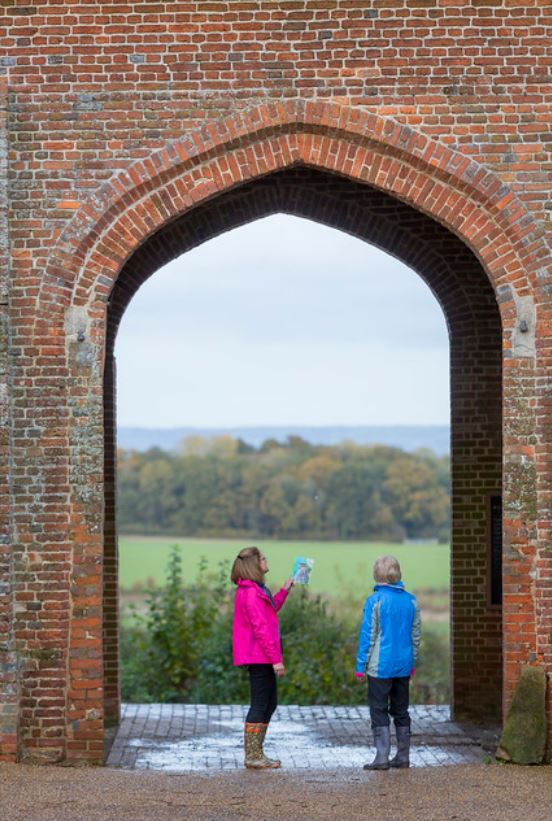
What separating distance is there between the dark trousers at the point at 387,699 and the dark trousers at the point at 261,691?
0.70 metres

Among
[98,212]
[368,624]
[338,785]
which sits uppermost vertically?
[98,212]

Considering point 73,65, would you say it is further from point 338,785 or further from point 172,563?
point 172,563

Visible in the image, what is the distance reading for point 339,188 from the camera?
43.1 ft

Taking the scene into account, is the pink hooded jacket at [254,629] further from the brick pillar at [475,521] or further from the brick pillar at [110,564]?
the brick pillar at [475,521]

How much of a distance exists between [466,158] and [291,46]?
1559 millimetres

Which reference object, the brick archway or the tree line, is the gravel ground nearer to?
the brick archway

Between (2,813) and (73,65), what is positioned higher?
(73,65)

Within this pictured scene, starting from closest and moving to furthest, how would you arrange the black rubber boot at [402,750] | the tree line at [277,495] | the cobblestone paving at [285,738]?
the black rubber boot at [402,750], the cobblestone paving at [285,738], the tree line at [277,495]

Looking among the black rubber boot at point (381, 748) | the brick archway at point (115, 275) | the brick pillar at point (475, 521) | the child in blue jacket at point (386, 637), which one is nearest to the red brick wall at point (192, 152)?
the brick archway at point (115, 275)

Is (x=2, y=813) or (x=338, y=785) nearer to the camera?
(x=2, y=813)

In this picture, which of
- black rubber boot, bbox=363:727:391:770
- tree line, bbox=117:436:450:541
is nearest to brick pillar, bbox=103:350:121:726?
black rubber boot, bbox=363:727:391:770

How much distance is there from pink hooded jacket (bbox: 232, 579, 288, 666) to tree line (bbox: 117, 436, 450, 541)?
22337mm

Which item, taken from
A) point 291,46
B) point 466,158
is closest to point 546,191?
point 466,158

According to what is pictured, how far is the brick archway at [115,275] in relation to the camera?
10445 mm
